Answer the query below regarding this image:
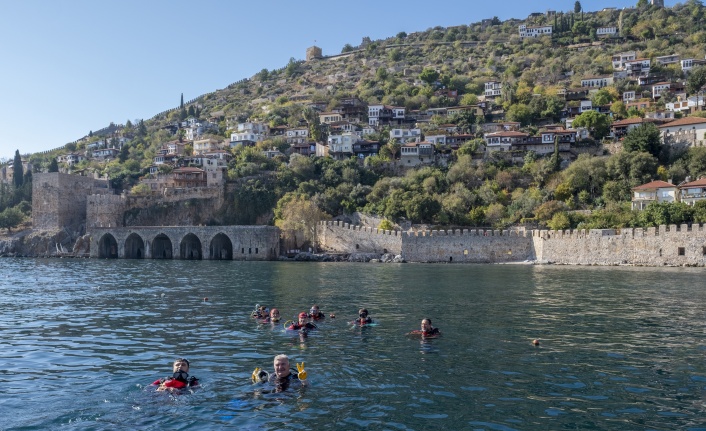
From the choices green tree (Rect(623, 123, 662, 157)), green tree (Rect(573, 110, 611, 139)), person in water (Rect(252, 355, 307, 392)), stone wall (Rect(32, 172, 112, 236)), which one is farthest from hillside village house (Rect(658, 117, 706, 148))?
stone wall (Rect(32, 172, 112, 236))

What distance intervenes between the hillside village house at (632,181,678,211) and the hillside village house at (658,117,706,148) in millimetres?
12266

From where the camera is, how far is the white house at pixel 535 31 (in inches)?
5404

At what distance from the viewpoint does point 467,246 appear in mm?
53969

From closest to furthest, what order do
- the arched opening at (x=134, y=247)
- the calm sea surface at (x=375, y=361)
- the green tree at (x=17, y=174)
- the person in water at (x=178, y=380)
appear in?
the calm sea surface at (x=375, y=361) → the person in water at (x=178, y=380) → the arched opening at (x=134, y=247) → the green tree at (x=17, y=174)

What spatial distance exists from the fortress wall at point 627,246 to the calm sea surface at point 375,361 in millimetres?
17914

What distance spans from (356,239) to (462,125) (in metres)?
36.8

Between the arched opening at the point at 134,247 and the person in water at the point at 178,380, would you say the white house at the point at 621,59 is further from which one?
the person in water at the point at 178,380

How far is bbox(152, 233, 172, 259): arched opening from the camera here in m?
69.0

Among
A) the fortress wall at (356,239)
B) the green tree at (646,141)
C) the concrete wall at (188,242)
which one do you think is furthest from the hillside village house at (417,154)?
the green tree at (646,141)

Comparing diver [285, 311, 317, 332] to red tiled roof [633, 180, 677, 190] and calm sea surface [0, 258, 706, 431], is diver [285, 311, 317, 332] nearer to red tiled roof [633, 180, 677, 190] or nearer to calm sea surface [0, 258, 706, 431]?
calm sea surface [0, 258, 706, 431]

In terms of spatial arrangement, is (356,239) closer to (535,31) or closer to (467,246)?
(467,246)

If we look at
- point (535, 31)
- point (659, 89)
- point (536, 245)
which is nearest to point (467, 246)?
point (536, 245)

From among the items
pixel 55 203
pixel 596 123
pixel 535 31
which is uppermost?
pixel 535 31

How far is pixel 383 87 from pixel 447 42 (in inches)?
1614
